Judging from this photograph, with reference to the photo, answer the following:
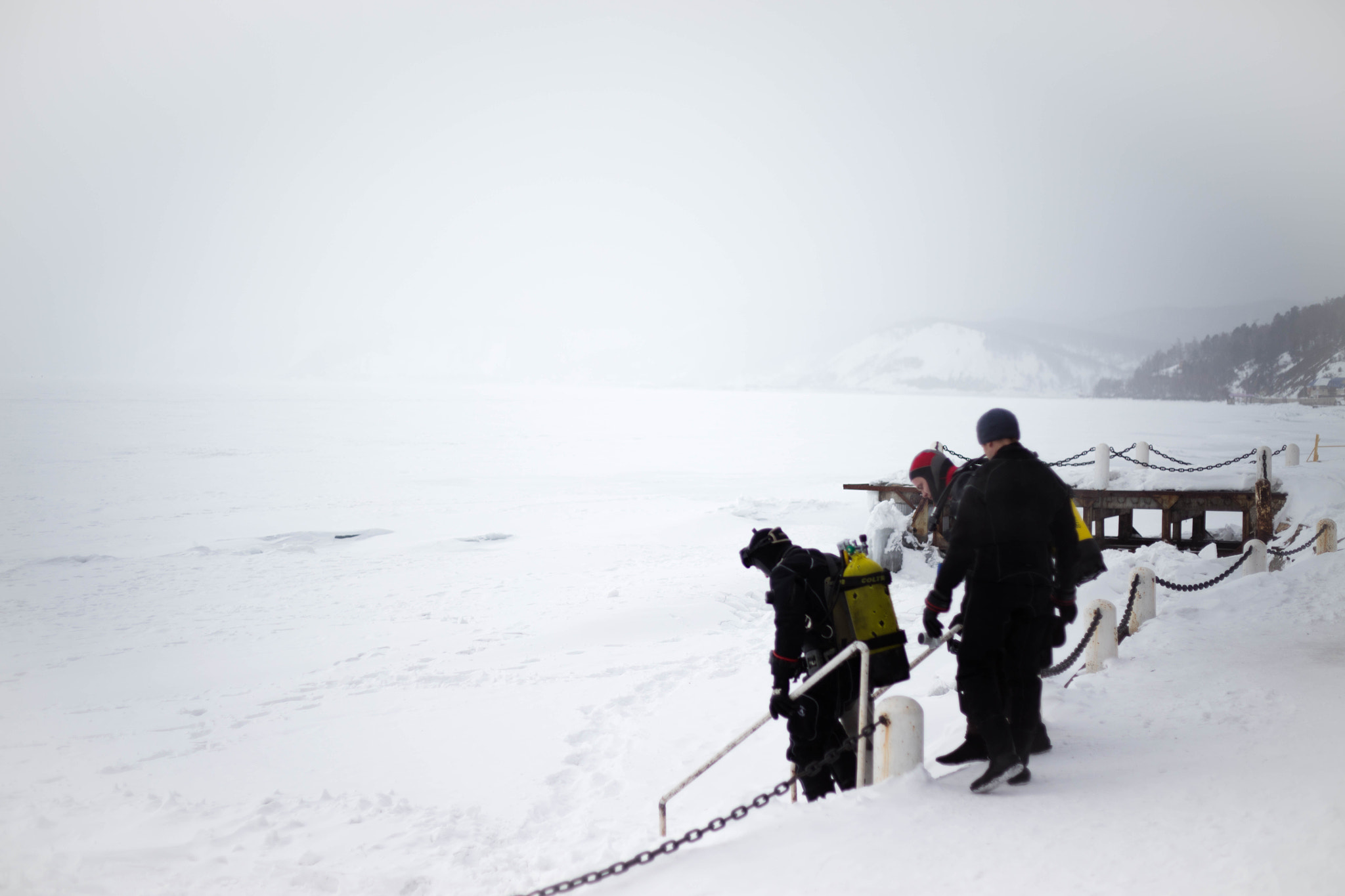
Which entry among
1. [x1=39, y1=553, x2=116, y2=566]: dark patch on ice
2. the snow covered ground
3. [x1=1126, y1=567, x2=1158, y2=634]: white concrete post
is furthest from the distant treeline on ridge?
[x1=39, y1=553, x2=116, y2=566]: dark patch on ice

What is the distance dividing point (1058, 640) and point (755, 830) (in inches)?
66.7

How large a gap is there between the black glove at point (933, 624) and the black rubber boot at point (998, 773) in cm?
58

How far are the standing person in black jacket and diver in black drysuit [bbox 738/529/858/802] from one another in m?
0.60

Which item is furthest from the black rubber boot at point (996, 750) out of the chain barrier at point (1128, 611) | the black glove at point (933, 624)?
the chain barrier at point (1128, 611)

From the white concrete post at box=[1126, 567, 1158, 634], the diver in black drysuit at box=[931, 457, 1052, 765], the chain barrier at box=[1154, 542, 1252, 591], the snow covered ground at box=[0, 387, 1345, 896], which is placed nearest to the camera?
the snow covered ground at box=[0, 387, 1345, 896]

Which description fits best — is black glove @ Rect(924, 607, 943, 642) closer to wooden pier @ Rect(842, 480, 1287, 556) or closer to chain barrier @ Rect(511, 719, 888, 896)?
chain barrier @ Rect(511, 719, 888, 896)

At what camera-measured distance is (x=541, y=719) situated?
291 inches

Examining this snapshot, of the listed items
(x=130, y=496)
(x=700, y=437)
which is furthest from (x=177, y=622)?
(x=700, y=437)

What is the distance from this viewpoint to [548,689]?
8289mm

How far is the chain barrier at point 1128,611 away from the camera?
5.81 m

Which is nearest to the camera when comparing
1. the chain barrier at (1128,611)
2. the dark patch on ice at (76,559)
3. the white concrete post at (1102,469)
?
the chain barrier at (1128,611)

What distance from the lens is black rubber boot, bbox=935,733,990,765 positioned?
145 inches

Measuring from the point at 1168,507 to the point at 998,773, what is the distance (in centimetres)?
1118

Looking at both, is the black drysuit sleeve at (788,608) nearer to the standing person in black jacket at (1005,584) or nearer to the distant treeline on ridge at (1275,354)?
the standing person in black jacket at (1005,584)
